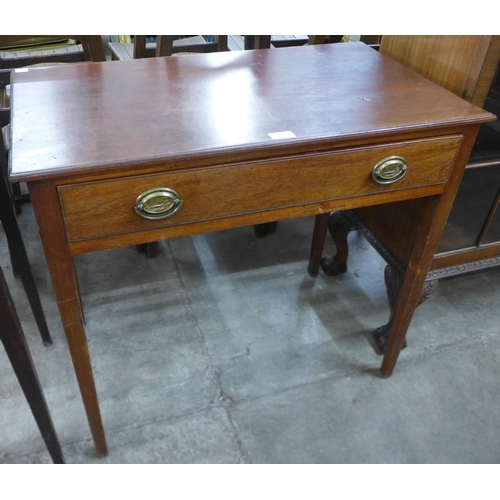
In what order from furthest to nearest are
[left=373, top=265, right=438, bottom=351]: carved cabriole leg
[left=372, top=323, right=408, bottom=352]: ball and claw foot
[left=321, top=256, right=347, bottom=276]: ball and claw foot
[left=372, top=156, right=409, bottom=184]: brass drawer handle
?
1. [left=321, top=256, right=347, bottom=276]: ball and claw foot
2. [left=372, top=323, right=408, bottom=352]: ball and claw foot
3. [left=373, top=265, right=438, bottom=351]: carved cabriole leg
4. [left=372, top=156, right=409, bottom=184]: brass drawer handle

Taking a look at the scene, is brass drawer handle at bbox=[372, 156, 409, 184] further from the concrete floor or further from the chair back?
the chair back

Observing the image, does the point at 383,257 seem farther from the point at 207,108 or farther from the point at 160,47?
the point at 160,47

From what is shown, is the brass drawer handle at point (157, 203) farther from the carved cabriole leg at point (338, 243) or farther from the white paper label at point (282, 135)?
the carved cabriole leg at point (338, 243)

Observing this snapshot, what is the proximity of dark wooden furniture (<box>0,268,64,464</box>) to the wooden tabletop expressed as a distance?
259mm

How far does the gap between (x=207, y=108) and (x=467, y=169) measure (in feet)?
2.33

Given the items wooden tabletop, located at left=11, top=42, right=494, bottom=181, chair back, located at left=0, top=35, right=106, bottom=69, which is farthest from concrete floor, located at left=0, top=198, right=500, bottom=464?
wooden tabletop, located at left=11, top=42, right=494, bottom=181

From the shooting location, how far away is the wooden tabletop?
84 cm

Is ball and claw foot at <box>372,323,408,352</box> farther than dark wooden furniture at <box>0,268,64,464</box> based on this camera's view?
Yes

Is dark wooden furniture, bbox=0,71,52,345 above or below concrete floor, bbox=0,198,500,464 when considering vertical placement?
above

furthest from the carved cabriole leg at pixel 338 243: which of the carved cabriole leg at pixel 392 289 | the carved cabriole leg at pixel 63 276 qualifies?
the carved cabriole leg at pixel 63 276

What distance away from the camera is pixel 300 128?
92cm
